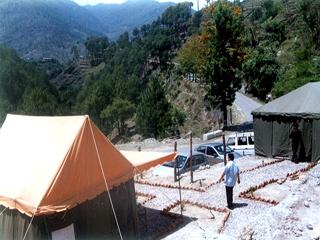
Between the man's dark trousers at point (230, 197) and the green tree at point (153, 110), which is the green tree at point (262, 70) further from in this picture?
the man's dark trousers at point (230, 197)

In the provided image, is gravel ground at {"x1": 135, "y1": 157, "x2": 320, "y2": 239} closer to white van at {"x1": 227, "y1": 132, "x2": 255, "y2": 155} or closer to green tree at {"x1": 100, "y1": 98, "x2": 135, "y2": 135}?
white van at {"x1": 227, "y1": 132, "x2": 255, "y2": 155}

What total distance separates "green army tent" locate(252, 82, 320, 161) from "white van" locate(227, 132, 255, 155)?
262cm

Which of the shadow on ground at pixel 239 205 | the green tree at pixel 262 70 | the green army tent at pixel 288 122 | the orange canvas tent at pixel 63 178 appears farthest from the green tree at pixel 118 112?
the orange canvas tent at pixel 63 178

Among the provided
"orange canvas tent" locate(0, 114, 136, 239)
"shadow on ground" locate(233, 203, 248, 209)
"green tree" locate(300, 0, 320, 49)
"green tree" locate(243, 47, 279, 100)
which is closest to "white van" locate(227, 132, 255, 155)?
"shadow on ground" locate(233, 203, 248, 209)

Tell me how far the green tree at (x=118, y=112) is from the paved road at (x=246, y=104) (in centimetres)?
2375

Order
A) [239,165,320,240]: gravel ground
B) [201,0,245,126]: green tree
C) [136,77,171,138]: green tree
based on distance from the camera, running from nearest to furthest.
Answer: [239,165,320,240]: gravel ground → [201,0,245,126]: green tree → [136,77,171,138]: green tree

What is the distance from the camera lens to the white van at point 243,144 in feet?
Answer: 81.2

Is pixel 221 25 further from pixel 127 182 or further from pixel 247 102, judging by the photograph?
pixel 127 182

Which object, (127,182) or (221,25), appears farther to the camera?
(221,25)

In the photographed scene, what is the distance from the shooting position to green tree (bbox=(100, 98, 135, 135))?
266 ft

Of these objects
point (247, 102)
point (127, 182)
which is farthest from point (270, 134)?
point (247, 102)

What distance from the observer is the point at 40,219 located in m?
10.1

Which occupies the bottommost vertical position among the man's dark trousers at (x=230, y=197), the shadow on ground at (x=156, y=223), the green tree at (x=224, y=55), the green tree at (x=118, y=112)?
the green tree at (x=118, y=112)

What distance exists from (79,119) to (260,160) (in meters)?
11.6
